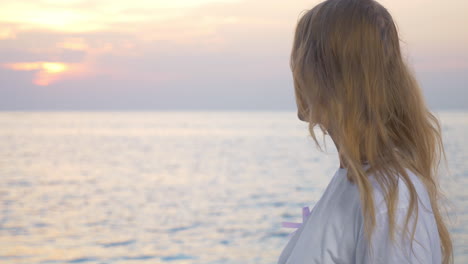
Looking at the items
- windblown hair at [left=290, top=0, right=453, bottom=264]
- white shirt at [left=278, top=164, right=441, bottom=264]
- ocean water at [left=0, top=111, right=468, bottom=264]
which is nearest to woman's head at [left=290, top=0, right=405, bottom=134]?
windblown hair at [left=290, top=0, right=453, bottom=264]

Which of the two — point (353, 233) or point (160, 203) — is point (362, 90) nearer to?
point (353, 233)

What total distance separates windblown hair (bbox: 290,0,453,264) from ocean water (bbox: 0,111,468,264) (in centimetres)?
192

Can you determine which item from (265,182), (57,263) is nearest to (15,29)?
(265,182)

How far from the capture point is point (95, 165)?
881 inches

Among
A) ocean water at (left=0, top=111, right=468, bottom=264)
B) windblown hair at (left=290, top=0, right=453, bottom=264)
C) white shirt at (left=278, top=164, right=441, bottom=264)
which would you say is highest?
windblown hair at (left=290, top=0, right=453, bottom=264)

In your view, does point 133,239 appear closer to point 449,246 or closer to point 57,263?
point 57,263

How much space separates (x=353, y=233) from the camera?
3.56 ft

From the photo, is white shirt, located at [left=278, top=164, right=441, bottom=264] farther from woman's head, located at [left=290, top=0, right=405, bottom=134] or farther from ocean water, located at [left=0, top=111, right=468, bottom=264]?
ocean water, located at [left=0, top=111, right=468, bottom=264]

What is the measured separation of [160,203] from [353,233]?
44.5ft

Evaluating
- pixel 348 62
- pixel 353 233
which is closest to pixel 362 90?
pixel 348 62

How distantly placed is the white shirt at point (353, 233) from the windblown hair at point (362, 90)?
0.13ft

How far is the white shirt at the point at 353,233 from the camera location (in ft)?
3.35

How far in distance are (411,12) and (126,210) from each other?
43.1ft

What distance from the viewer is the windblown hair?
1.10 meters
